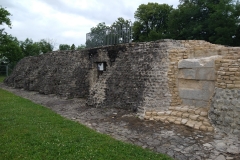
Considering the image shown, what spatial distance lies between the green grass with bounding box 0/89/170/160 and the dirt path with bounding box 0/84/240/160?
45 cm

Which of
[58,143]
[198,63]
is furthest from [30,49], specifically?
[58,143]

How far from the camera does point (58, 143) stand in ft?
15.8

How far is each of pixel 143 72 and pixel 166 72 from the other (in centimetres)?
92

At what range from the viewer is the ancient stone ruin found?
5785 millimetres

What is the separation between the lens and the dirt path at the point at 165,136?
Answer: 4475 millimetres

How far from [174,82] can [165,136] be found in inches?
101

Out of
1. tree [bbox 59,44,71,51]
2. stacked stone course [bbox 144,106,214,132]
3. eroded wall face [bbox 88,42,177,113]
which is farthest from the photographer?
tree [bbox 59,44,71,51]

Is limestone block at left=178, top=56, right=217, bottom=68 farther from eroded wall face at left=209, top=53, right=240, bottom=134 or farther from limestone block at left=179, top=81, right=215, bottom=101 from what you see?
limestone block at left=179, top=81, right=215, bottom=101

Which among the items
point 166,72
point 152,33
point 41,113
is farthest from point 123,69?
point 152,33

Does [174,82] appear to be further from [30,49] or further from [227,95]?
[30,49]

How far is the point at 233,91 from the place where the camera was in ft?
18.5

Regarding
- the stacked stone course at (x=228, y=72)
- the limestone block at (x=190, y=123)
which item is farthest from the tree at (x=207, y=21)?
the limestone block at (x=190, y=123)

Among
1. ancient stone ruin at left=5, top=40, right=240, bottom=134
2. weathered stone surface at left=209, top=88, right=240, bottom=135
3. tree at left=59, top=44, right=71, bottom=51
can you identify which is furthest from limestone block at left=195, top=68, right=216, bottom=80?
tree at left=59, top=44, right=71, bottom=51

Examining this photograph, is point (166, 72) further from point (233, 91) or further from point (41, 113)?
point (41, 113)
